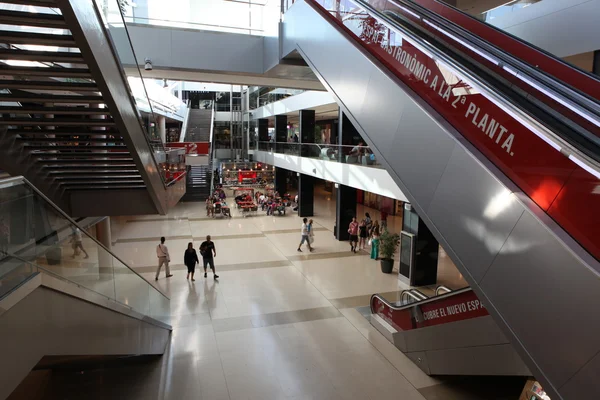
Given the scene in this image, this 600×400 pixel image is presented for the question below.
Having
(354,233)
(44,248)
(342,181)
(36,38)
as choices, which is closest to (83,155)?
(36,38)

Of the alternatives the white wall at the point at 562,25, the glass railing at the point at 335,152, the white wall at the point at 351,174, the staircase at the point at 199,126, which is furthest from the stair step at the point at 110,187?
the staircase at the point at 199,126

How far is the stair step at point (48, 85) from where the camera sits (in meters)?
4.57

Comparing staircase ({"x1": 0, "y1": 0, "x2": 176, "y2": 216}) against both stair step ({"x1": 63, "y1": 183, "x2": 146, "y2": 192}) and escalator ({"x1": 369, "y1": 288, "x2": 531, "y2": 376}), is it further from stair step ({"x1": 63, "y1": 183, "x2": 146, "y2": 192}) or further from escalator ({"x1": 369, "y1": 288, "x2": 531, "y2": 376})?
escalator ({"x1": 369, "y1": 288, "x2": 531, "y2": 376})

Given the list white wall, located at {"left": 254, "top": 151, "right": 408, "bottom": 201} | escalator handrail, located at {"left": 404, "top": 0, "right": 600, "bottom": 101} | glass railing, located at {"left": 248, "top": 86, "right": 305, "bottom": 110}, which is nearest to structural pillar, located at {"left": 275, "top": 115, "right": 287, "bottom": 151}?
glass railing, located at {"left": 248, "top": 86, "right": 305, "bottom": 110}

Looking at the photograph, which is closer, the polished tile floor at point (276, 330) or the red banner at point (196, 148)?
the polished tile floor at point (276, 330)

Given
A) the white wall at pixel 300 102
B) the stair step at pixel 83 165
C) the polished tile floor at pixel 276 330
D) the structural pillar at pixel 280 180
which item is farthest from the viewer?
the structural pillar at pixel 280 180

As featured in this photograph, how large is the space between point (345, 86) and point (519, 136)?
4.32m

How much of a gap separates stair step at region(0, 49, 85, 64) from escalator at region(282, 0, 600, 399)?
3962 millimetres

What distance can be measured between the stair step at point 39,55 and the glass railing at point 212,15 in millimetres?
6529

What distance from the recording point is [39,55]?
162 inches

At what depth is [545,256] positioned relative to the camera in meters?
2.99

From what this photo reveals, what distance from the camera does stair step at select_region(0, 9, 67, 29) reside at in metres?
3.46

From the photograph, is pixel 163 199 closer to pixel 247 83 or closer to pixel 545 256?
pixel 247 83

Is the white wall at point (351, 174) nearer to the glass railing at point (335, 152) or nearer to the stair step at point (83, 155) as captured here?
the glass railing at point (335, 152)
